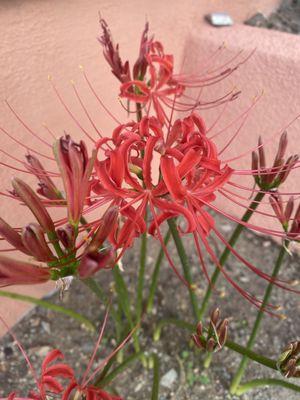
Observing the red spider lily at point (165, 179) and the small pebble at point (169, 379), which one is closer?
the red spider lily at point (165, 179)

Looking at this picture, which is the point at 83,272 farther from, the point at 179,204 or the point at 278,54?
the point at 278,54

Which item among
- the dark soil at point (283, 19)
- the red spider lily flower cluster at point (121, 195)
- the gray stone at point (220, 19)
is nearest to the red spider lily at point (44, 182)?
the red spider lily flower cluster at point (121, 195)

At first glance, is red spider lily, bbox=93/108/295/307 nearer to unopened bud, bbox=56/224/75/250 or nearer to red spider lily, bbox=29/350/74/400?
unopened bud, bbox=56/224/75/250

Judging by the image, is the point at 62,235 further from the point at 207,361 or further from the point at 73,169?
the point at 207,361

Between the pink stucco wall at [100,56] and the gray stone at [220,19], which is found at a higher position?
the gray stone at [220,19]

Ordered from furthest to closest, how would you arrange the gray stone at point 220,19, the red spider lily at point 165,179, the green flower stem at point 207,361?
the gray stone at point 220,19 → the green flower stem at point 207,361 → the red spider lily at point 165,179

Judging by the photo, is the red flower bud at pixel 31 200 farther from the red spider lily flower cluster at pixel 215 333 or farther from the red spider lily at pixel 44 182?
the red spider lily flower cluster at pixel 215 333
